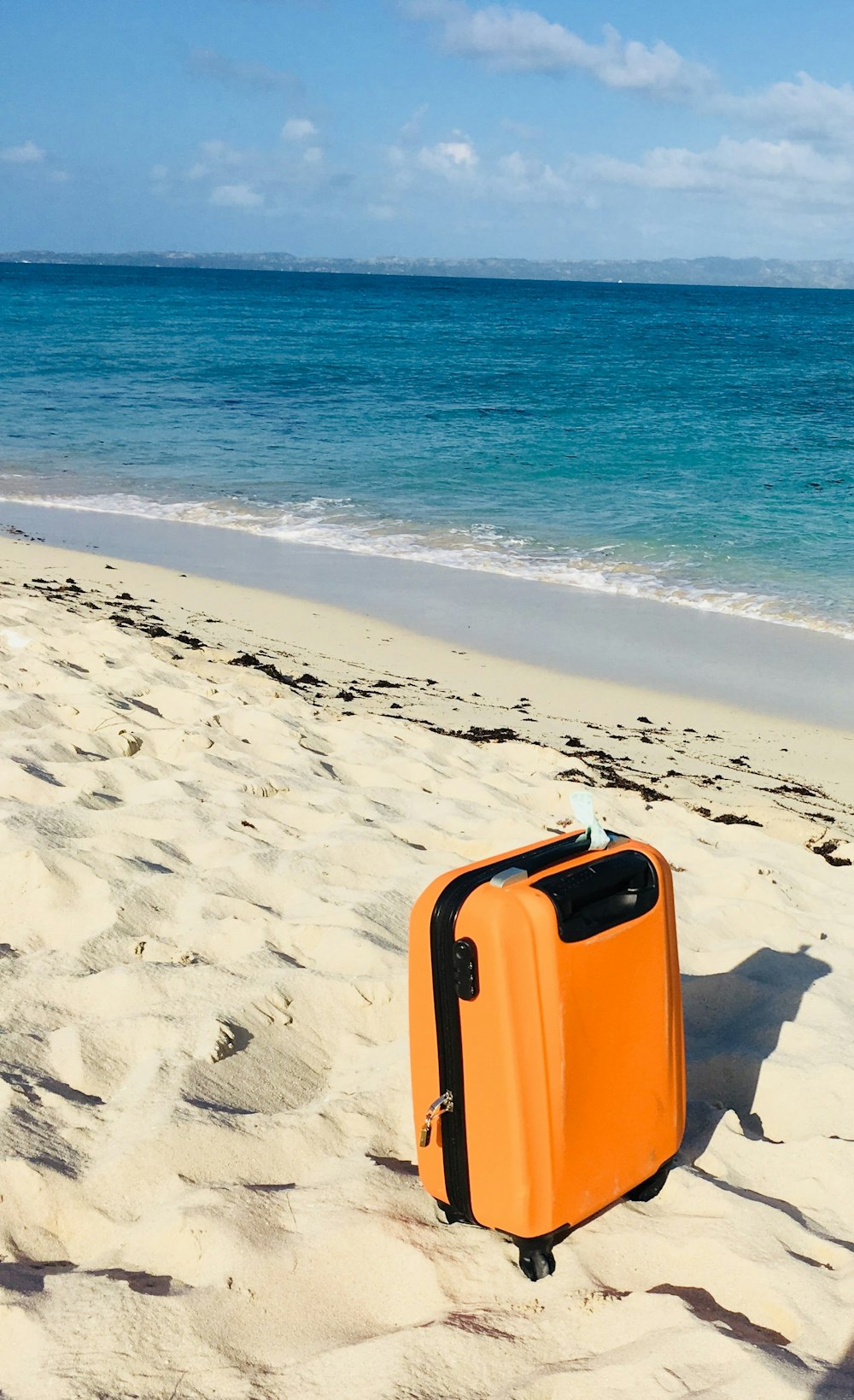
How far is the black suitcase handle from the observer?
2.06m

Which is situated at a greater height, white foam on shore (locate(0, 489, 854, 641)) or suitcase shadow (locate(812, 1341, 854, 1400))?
white foam on shore (locate(0, 489, 854, 641))

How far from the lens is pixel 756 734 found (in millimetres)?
6777

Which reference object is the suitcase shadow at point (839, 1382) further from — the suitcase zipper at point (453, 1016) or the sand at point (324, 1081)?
the suitcase zipper at point (453, 1016)

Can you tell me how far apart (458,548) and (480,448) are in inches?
278

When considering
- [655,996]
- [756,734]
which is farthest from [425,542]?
[655,996]

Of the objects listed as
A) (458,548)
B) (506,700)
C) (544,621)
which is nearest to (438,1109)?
(506,700)

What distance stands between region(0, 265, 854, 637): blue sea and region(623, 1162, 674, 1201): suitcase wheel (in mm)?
7698

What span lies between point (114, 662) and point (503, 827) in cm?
292

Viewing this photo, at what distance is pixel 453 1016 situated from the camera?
83.7 inches

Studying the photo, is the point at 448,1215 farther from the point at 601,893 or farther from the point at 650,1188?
the point at 601,893

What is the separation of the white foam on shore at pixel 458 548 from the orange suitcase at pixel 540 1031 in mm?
7523

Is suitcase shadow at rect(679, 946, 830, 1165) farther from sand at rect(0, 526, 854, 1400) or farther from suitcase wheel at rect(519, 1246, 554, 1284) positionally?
suitcase wheel at rect(519, 1246, 554, 1284)

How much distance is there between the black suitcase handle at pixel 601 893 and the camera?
2.06 m

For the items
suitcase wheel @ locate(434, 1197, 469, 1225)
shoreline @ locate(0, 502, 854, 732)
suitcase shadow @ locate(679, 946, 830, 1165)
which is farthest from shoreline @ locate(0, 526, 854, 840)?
suitcase wheel @ locate(434, 1197, 469, 1225)
